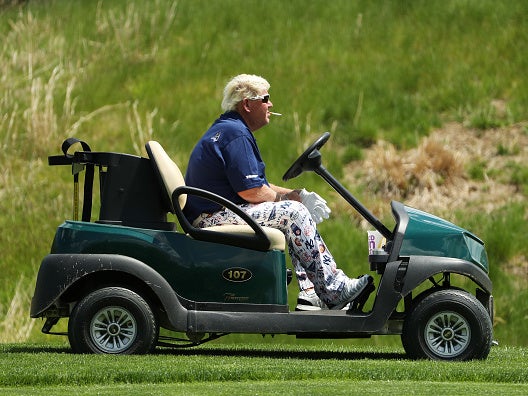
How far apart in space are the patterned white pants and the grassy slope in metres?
5.02

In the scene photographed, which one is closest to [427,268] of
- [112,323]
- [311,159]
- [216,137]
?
[311,159]

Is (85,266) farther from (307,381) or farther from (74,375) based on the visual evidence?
(307,381)

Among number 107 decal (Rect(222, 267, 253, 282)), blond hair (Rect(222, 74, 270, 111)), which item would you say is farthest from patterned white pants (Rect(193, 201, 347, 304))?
blond hair (Rect(222, 74, 270, 111))

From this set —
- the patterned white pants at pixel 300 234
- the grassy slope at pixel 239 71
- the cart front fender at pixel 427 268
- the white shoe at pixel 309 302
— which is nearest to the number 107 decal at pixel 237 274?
the patterned white pants at pixel 300 234

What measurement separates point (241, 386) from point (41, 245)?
717 cm

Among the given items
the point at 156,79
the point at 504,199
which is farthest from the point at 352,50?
the point at 504,199

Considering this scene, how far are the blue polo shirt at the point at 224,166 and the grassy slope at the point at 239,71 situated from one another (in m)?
5.05

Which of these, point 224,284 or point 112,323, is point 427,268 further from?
point 112,323

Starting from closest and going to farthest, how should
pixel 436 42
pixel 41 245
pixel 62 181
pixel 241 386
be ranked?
1. pixel 241 386
2. pixel 41 245
3. pixel 62 181
4. pixel 436 42

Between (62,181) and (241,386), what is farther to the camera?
(62,181)

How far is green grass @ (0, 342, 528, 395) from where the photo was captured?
6.32 m

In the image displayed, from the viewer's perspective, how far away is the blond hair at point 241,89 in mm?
7938

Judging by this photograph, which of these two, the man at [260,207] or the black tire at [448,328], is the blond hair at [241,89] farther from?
the black tire at [448,328]

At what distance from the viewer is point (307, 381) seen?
667cm
